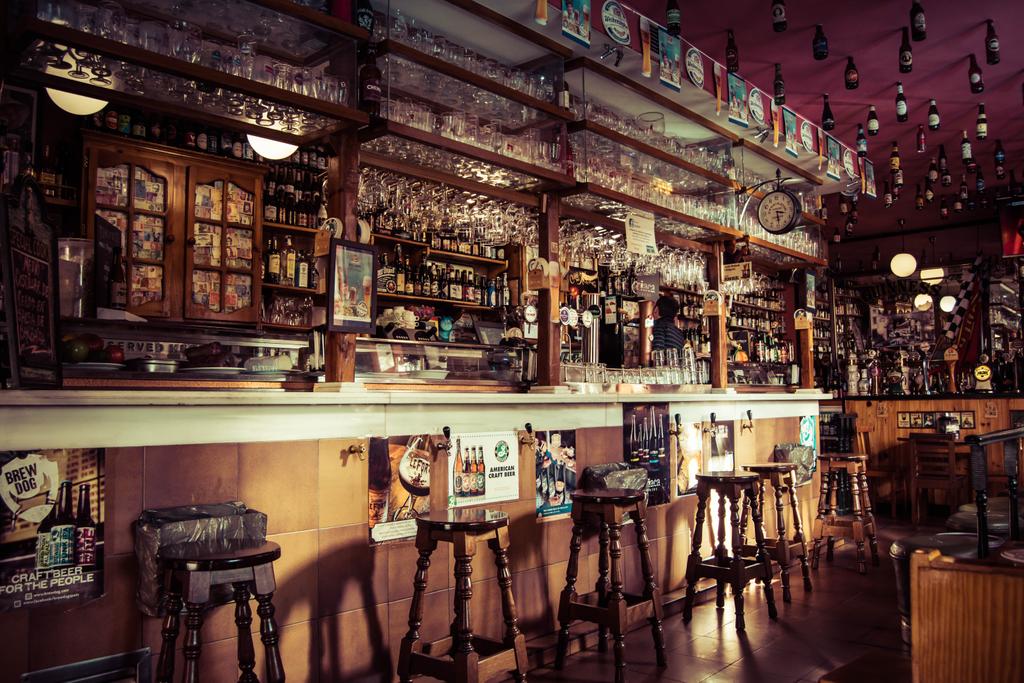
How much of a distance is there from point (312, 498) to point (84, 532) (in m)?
0.80

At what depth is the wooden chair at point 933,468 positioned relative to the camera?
7504mm

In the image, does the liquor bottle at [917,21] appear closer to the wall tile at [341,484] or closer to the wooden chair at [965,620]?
the wooden chair at [965,620]

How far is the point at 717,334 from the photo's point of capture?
19.3 ft

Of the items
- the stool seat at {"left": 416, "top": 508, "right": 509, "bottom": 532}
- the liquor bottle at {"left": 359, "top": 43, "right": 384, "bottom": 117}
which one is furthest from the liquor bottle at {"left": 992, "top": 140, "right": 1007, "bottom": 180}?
the stool seat at {"left": 416, "top": 508, "right": 509, "bottom": 532}

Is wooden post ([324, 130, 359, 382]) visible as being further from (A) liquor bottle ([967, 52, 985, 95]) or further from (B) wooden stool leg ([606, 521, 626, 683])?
(A) liquor bottle ([967, 52, 985, 95])

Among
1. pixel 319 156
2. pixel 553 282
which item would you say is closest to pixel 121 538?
pixel 553 282

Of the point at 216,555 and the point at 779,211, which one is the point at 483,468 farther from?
the point at 779,211

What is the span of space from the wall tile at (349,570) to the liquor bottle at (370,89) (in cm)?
185

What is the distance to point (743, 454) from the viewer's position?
5.59 metres

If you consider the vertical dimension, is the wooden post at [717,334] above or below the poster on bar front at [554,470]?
above

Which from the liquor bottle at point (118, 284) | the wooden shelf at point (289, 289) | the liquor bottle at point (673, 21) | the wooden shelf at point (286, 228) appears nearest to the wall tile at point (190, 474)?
the liquor bottle at point (118, 284)

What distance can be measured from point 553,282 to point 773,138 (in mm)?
3028

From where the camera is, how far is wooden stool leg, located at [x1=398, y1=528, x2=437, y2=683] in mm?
2832

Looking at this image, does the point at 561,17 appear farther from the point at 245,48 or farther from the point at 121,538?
the point at 121,538
